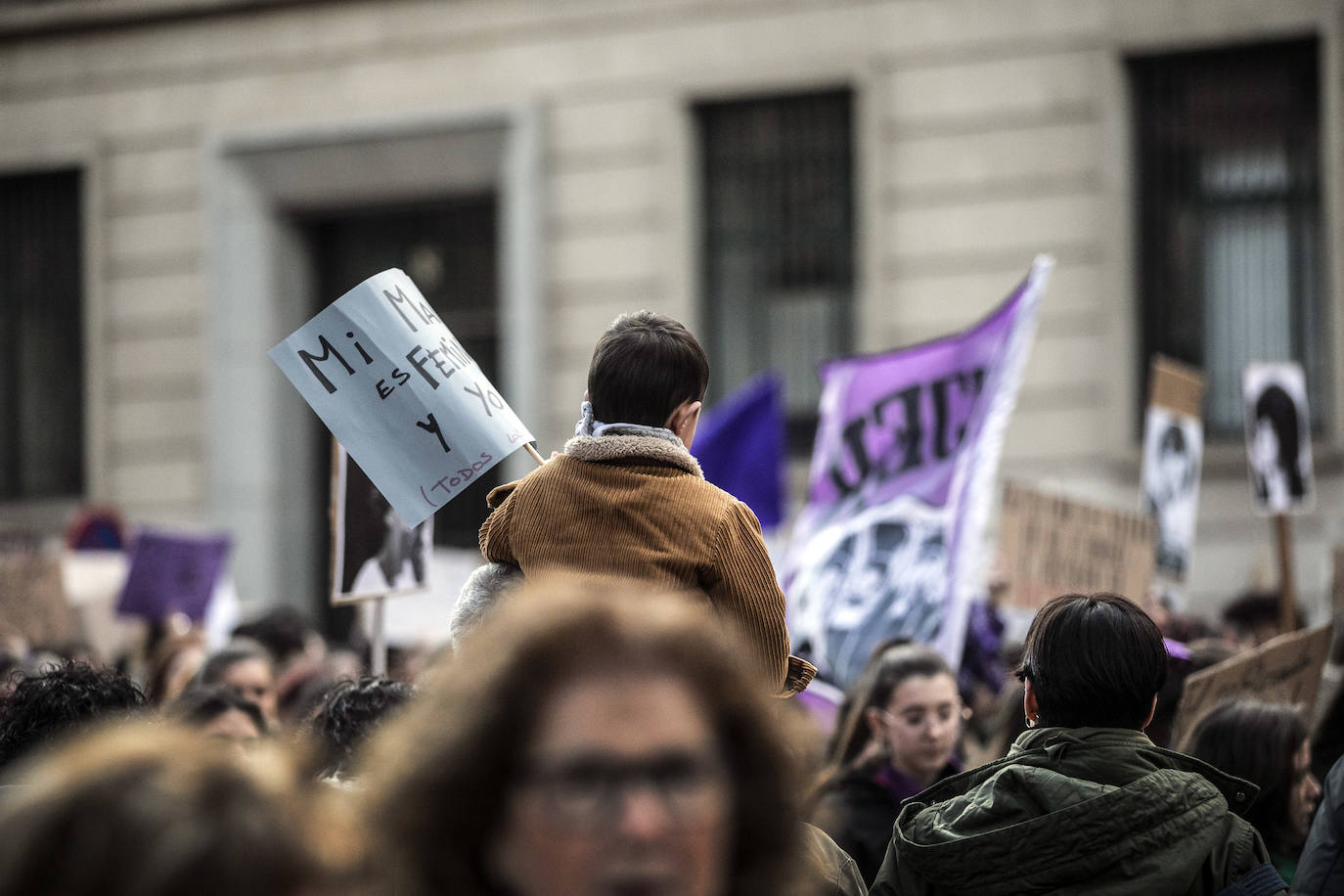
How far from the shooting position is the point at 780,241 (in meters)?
14.0

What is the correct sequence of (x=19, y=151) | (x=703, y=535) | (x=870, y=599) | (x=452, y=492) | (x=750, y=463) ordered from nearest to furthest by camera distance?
(x=703, y=535) → (x=452, y=492) → (x=870, y=599) → (x=750, y=463) → (x=19, y=151)

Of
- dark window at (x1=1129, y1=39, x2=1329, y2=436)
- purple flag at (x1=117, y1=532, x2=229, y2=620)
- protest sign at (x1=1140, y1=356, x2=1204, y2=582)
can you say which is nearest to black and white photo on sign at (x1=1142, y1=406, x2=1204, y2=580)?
protest sign at (x1=1140, y1=356, x2=1204, y2=582)

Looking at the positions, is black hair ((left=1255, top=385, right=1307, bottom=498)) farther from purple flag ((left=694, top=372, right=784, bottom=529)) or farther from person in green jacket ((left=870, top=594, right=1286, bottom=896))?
person in green jacket ((left=870, top=594, right=1286, bottom=896))

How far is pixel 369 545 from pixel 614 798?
4.26m

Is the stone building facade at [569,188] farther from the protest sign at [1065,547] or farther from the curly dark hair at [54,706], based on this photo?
the curly dark hair at [54,706]

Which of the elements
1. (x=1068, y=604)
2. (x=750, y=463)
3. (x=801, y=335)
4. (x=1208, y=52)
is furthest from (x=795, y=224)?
(x=1068, y=604)

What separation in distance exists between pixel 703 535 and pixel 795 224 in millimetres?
11141

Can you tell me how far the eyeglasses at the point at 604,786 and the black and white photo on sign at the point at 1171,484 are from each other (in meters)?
7.31

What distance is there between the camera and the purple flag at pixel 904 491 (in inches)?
245

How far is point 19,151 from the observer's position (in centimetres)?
1639

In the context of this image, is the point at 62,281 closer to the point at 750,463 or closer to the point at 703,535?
the point at 750,463

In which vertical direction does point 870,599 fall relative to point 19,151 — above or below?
below

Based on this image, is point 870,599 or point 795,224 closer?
point 870,599

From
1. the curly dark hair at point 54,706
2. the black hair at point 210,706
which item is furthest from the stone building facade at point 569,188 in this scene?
the curly dark hair at point 54,706
